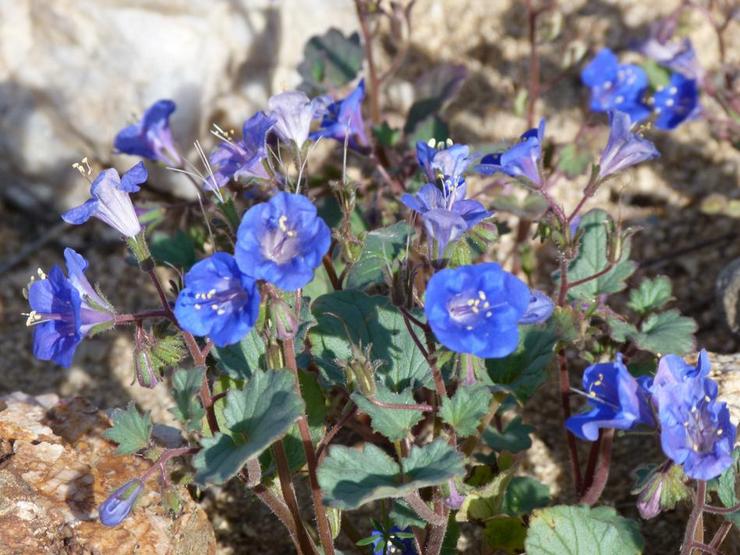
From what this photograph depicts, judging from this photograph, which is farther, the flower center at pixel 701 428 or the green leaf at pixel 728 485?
the green leaf at pixel 728 485

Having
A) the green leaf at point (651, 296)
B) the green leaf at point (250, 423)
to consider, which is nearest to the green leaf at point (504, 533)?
the green leaf at point (651, 296)

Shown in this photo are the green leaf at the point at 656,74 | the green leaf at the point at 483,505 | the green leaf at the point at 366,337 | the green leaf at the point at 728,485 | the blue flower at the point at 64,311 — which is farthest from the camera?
the green leaf at the point at 656,74

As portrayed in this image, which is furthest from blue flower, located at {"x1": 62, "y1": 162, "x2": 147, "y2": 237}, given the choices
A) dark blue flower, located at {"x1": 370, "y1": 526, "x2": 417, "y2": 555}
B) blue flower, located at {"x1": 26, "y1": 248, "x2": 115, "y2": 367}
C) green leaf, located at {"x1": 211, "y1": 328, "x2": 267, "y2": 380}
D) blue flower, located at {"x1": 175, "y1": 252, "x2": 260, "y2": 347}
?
dark blue flower, located at {"x1": 370, "y1": 526, "x2": 417, "y2": 555}

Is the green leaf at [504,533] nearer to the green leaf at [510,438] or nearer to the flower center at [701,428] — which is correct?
the green leaf at [510,438]

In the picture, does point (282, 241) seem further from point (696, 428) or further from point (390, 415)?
point (696, 428)

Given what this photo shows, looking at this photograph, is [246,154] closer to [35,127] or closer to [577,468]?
[577,468]

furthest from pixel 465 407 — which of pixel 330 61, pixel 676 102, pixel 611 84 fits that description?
pixel 676 102

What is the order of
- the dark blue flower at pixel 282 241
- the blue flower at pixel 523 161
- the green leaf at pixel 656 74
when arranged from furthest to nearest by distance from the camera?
1. the green leaf at pixel 656 74
2. the blue flower at pixel 523 161
3. the dark blue flower at pixel 282 241
